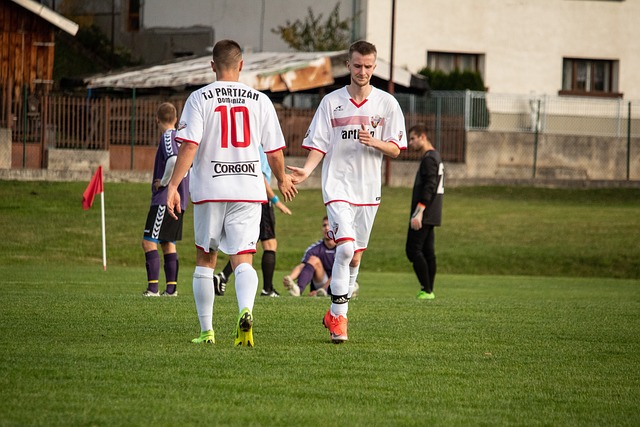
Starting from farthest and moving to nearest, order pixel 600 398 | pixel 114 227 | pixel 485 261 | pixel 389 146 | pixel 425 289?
pixel 114 227
pixel 485 261
pixel 425 289
pixel 389 146
pixel 600 398

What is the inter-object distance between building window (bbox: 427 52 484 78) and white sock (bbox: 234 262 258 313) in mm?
37742

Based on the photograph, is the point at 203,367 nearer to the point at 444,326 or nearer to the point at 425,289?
the point at 444,326

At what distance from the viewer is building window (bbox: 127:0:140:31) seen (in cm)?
4934

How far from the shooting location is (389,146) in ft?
30.6

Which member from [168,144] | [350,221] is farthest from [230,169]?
[168,144]

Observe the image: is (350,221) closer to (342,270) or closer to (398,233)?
(342,270)

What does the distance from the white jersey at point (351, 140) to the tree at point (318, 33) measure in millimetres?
34404

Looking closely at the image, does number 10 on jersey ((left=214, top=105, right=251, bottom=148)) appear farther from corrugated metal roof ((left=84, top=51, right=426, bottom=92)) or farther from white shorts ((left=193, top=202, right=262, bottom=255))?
corrugated metal roof ((left=84, top=51, right=426, bottom=92))

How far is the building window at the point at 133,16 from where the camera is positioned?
1943 inches

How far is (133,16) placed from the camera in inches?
1951

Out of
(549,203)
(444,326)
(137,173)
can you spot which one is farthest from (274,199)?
(549,203)

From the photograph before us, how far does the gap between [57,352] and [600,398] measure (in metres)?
3.53

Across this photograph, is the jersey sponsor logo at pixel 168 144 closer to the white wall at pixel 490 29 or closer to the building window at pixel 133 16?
the white wall at pixel 490 29

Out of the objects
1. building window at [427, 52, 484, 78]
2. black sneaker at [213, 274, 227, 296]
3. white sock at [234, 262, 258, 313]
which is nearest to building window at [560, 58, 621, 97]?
building window at [427, 52, 484, 78]
